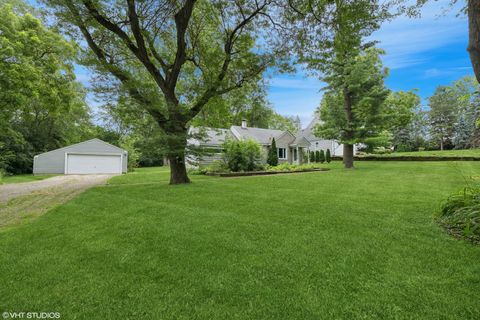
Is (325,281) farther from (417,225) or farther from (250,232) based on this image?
(417,225)

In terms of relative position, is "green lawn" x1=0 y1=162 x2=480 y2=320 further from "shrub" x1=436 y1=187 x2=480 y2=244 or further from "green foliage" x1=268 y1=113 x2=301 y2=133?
"green foliage" x1=268 y1=113 x2=301 y2=133

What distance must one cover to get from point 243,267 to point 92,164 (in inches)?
860

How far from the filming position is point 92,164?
66.9 feet

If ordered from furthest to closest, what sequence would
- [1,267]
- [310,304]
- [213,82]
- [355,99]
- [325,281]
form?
[355,99]
[213,82]
[1,267]
[325,281]
[310,304]

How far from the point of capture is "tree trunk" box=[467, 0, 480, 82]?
2.88 metres

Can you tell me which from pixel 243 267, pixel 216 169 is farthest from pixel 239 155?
pixel 243 267

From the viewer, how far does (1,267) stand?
9.39 ft

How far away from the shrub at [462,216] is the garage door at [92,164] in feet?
73.2

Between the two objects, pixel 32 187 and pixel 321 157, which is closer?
pixel 32 187

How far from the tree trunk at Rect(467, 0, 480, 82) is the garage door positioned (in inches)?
901

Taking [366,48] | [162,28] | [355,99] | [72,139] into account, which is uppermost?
[366,48]

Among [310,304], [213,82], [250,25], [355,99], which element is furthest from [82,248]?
[355,99]

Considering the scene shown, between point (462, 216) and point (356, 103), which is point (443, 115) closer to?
point (356, 103)

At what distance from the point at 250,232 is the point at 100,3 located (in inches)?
355
